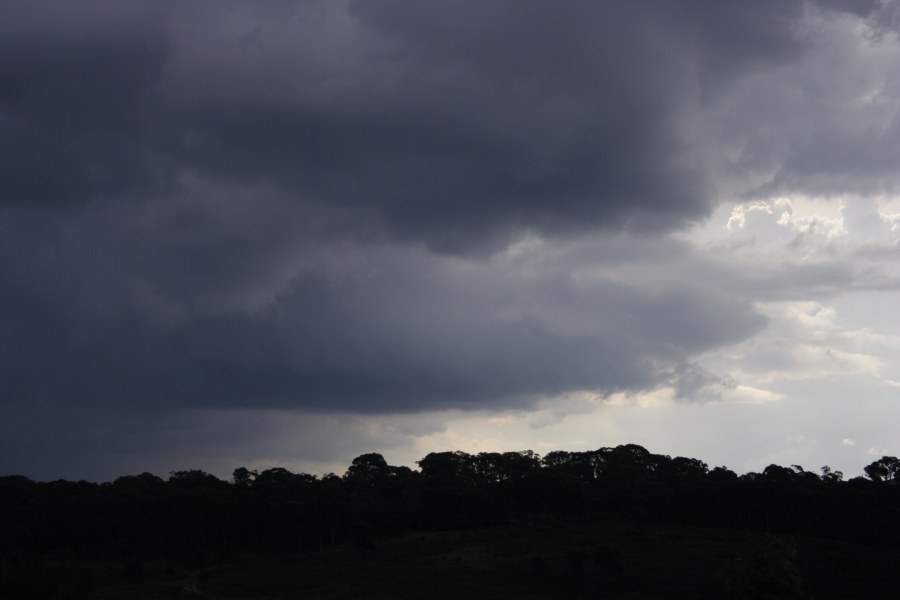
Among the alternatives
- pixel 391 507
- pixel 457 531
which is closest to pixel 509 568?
pixel 457 531

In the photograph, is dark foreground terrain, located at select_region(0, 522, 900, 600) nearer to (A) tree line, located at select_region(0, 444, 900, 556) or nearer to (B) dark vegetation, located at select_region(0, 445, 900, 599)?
(B) dark vegetation, located at select_region(0, 445, 900, 599)

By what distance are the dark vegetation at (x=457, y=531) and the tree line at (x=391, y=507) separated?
0.29 meters

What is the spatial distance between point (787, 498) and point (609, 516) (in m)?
27.3

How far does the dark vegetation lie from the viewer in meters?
82.7

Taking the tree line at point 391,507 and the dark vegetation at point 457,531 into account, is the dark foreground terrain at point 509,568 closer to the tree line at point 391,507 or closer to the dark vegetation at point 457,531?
the dark vegetation at point 457,531

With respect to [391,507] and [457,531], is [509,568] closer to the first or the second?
[457,531]

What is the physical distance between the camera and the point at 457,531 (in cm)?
12306

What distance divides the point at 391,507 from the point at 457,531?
1473cm

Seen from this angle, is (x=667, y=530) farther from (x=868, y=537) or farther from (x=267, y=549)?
(x=267, y=549)

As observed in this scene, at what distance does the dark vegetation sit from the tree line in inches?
11.5

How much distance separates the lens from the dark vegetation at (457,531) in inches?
3255

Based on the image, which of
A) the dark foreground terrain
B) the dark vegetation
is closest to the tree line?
the dark vegetation

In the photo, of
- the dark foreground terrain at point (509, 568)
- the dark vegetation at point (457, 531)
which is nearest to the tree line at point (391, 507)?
the dark vegetation at point (457, 531)

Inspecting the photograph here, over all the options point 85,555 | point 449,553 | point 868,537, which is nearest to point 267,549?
point 85,555
